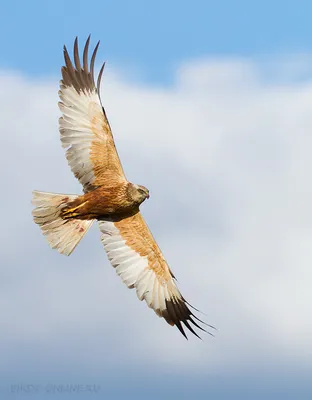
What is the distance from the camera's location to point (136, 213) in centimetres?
1050

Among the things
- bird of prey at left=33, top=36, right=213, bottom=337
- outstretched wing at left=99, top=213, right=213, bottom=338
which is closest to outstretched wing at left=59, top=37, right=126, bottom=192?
bird of prey at left=33, top=36, right=213, bottom=337

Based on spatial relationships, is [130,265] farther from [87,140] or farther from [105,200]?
[87,140]

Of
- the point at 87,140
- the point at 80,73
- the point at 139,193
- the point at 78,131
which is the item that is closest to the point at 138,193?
the point at 139,193

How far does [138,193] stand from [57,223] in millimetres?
1261

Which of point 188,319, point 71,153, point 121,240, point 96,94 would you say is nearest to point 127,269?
point 121,240

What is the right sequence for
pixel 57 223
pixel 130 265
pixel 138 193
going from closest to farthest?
1. pixel 138 193
2. pixel 57 223
3. pixel 130 265

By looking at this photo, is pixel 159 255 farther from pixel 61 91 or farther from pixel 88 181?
pixel 61 91

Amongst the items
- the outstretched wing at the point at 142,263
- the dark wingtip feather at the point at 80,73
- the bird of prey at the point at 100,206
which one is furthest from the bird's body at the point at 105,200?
the dark wingtip feather at the point at 80,73

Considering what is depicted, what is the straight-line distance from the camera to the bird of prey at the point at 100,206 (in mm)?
10023

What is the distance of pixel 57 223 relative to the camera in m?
10.1

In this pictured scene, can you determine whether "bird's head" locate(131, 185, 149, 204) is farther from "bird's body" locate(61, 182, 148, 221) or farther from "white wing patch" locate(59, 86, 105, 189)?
"white wing patch" locate(59, 86, 105, 189)

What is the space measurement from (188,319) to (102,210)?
2199 mm

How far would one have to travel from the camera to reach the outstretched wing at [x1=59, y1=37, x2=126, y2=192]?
1015 centimetres

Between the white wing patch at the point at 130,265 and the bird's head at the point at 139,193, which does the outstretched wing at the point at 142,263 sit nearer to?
the white wing patch at the point at 130,265
